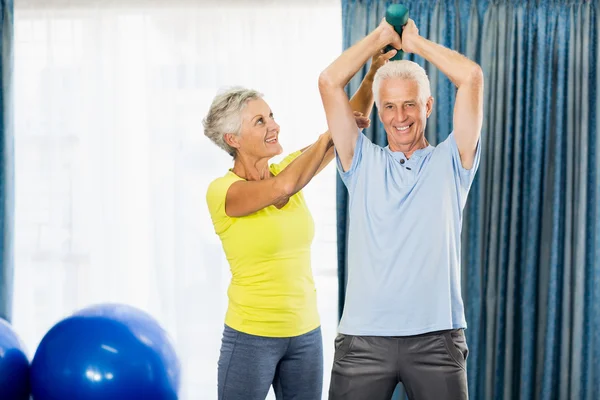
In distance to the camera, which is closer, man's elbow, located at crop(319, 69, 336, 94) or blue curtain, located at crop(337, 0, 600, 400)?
man's elbow, located at crop(319, 69, 336, 94)

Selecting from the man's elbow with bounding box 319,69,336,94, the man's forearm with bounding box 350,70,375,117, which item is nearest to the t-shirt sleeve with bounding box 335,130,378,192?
the man's elbow with bounding box 319,69,336,94

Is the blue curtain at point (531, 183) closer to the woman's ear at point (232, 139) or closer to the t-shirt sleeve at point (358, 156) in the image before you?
the woman's ear at point (232, 139)

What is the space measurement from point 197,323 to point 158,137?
931 millimetres

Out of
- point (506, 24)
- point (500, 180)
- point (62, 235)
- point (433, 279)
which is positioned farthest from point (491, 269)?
point (62, 235)

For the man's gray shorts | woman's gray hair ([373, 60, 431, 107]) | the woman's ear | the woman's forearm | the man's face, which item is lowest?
the man's gray shorts

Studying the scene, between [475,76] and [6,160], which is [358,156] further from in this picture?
[6,160]

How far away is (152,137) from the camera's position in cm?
350

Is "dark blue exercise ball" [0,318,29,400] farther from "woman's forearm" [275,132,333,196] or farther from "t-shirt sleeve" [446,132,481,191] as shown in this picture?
"t-shirt sleeve" [446,132,481,191]

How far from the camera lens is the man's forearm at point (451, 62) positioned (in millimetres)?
1806

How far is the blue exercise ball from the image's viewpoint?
252 centimetres

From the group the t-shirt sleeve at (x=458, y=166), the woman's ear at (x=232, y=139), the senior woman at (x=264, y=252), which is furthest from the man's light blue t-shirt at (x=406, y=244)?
the woman's ear at (x=232, y=139)

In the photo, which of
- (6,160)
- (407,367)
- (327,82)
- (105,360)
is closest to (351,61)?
(327,82)

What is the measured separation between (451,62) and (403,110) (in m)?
Answer: 0.19

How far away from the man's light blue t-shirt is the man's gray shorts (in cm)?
3
